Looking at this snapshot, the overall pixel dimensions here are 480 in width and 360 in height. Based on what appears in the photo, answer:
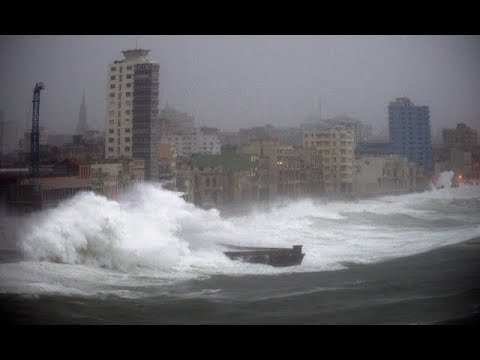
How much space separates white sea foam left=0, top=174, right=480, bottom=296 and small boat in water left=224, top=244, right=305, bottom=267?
0.28ft

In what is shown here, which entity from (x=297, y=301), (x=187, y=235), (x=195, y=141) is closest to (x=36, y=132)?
(x=195, y=141)

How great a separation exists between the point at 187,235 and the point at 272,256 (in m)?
0.90

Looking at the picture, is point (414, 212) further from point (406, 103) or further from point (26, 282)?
point (26, 282)

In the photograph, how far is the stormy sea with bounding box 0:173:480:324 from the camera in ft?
13.2

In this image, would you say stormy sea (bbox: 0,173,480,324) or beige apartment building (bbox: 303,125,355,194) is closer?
stormy sea (bbox: 0,173,480,324)

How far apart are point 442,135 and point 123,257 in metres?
3.46

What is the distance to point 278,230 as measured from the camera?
502cm

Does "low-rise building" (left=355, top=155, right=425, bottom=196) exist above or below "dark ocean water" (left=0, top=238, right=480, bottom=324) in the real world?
above

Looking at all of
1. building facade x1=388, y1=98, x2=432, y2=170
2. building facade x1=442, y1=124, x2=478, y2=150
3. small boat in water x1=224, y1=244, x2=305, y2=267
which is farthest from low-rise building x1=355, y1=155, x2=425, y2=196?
small boat in water x1=224, y1=244, x2=305, y2=267

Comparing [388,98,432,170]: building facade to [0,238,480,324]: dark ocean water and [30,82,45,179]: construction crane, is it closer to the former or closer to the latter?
[0,238,480,324]: dark ocean water
